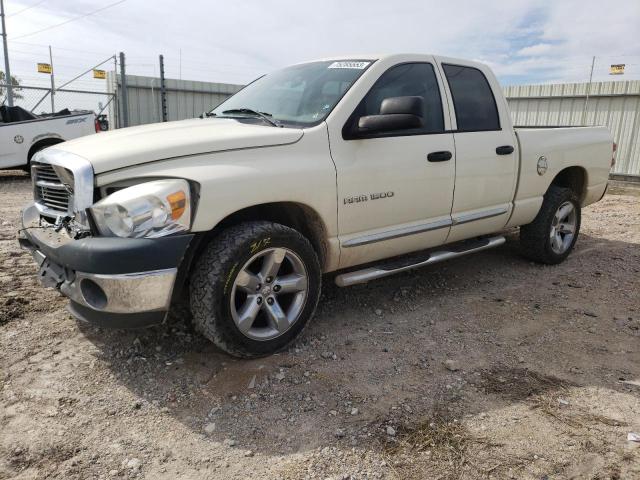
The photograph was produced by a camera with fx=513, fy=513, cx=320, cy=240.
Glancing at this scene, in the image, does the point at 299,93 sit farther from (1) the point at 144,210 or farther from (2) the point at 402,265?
(1) the point at 144,210

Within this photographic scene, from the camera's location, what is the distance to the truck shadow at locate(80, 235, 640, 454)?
2.65 metres

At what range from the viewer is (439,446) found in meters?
2.42

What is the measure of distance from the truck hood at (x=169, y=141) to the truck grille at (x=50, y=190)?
0.61 feet

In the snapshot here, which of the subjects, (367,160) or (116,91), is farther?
(116,91)

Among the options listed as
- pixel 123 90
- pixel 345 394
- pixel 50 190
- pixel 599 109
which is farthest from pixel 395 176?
pixel 123 90

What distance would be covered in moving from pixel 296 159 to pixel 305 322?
1037 mm

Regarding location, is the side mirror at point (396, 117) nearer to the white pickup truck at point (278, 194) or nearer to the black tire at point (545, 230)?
the white pickup truck at point (278, 194)

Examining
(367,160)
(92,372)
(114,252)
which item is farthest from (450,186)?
(92,372)

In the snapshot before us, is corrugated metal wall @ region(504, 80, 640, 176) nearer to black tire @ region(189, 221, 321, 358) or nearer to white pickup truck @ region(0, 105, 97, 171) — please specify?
white pickup truck @ region(0, 105, 97, 171)

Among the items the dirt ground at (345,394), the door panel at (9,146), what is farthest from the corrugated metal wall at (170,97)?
the dirt ground at (345,394)

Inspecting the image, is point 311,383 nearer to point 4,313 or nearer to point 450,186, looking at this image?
point 450,186

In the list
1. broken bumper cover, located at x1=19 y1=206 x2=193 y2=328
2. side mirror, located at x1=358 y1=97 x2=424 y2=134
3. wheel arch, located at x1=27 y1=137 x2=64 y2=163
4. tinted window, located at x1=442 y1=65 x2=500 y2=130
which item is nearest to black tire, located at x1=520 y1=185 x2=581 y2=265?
tinted window, located at x1=442 y1=65 x2=500 y2=130

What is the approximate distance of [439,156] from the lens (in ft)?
12.4

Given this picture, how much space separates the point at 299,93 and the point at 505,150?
1.85 m
